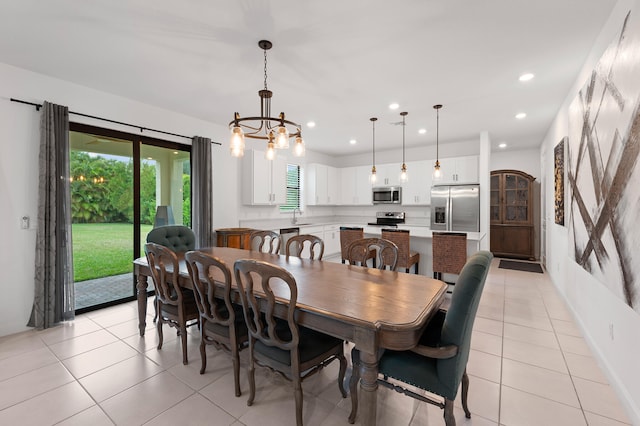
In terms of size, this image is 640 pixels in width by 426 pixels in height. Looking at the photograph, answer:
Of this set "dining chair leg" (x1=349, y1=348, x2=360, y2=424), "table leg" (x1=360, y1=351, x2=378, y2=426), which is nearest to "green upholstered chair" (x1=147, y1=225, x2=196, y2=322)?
"dining chair leg" (x1=349, y1=348, x2=360, y2=424)

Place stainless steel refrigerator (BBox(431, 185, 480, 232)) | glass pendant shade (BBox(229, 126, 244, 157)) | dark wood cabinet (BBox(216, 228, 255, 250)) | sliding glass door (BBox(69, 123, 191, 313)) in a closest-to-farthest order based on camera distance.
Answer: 1. glass pendant shade (BBox(229, 126, 244, 157))
2. sliding glass door (BBox(69, 123, 191, 313))
3. dark wood cabinet (BBox(216, 228, 255, 250))
4. stainless steel refrigerator (BBox(431, 185, 480, 232))

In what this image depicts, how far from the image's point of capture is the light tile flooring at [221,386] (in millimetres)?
1819

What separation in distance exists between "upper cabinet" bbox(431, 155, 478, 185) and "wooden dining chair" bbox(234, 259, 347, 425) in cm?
506

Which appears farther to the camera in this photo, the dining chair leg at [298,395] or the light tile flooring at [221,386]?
the light tile flooring at [221,386]

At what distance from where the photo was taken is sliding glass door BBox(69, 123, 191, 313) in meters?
3.62

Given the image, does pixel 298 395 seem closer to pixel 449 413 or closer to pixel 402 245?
pixel 449 413

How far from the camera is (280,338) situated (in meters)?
1.81

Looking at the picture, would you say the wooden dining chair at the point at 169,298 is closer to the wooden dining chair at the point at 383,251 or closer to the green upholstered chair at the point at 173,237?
the green upholstered chair at the point at 173,237

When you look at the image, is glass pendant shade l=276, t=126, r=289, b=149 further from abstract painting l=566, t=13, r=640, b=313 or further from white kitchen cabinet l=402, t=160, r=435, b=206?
white kitchen cabinet l=402, t=160, r=435, b=206

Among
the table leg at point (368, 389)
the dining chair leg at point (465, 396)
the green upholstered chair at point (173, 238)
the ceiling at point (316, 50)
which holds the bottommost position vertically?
the dining chair leg at point (465, 396)

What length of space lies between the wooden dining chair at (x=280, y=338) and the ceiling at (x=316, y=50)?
1.89m

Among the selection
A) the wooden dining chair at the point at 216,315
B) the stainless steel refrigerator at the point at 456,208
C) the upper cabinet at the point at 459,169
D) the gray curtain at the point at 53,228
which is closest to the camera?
the wooden dining chair at the point at 216,315

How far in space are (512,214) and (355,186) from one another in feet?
12.2

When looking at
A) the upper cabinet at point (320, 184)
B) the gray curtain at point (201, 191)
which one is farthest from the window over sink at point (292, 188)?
the gray curtain at point (201, 191)
